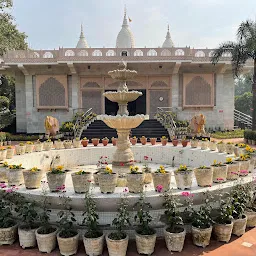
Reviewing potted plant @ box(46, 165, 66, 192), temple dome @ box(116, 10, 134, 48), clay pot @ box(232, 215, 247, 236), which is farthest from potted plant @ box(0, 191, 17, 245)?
temple dome @ box(116, 10, 134, 48)

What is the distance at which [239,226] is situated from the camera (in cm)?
456

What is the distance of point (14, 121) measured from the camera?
23.7 metres

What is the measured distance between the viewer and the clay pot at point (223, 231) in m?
4.34

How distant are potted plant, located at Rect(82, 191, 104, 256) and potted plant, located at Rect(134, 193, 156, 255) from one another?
548mm

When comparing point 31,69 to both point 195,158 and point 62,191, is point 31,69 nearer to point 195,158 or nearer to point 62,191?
point 195,158

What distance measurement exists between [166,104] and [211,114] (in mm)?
3467

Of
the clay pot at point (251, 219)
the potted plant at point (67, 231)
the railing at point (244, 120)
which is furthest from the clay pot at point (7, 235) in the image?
the railing at point (244, 120)

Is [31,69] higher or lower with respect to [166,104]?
higher

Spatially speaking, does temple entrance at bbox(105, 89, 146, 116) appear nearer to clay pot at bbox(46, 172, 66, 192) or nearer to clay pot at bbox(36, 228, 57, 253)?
clay pot at bbox(46, 172, 66, 192)

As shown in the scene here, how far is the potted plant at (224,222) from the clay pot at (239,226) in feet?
0.42

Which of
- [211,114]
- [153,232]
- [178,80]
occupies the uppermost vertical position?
[178,80]

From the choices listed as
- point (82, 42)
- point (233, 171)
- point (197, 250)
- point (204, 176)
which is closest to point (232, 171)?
point (233, 171)

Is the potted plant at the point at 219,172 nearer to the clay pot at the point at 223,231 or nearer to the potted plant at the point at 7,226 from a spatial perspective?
the clay pot at the point at 223,231

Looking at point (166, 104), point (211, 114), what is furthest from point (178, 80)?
point (211, 114)
